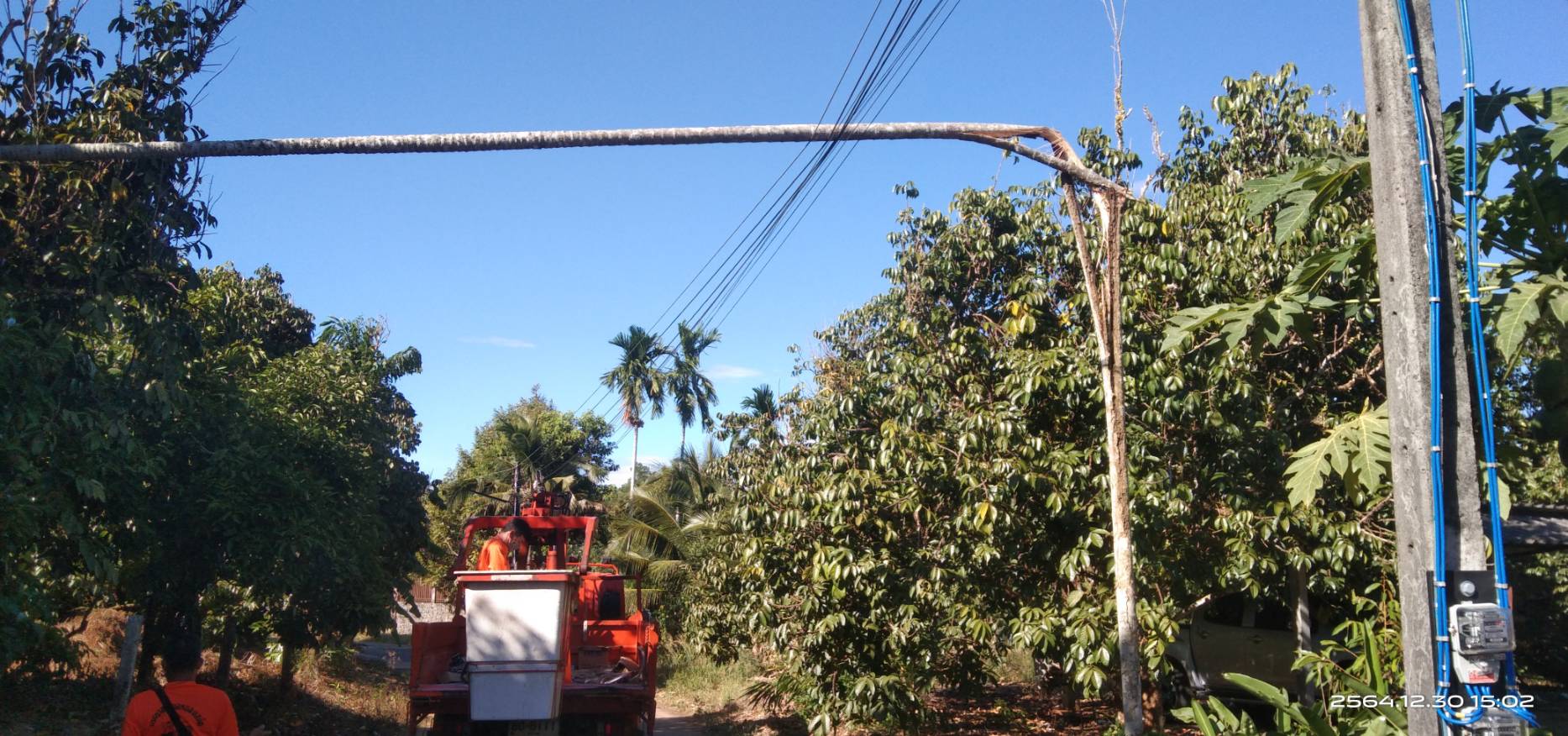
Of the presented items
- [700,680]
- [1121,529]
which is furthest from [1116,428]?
[700,680]

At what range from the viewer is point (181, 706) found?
459 centimetres

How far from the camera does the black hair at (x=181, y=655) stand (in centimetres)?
473

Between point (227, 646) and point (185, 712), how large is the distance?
10.4 metres

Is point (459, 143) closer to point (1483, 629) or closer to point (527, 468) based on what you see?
point (1483, 629)

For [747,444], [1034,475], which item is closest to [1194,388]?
[1034,475]

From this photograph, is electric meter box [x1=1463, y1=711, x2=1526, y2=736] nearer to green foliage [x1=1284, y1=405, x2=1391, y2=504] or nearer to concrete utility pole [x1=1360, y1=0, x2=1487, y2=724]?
concrete utility pole [x1=1360, y1=0, x2=1487, y2=724]

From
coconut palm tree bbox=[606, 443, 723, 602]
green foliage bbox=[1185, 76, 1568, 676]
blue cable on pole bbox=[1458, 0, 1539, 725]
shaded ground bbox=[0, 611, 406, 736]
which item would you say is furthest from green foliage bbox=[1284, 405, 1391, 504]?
coconut palm tree bbox=[606, 443, 723, 602]

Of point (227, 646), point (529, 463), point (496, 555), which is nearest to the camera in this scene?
point (496, 555)

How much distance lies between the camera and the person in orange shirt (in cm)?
451

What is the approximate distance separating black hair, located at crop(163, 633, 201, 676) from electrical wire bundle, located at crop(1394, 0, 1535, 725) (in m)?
5.45

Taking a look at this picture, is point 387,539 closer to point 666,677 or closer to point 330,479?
point 330,479

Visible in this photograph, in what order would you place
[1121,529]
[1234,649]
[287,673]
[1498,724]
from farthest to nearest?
[287,673]
[1234,649]
[1121,529]
[1498,724]

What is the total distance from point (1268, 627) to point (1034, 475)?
20.2ft
